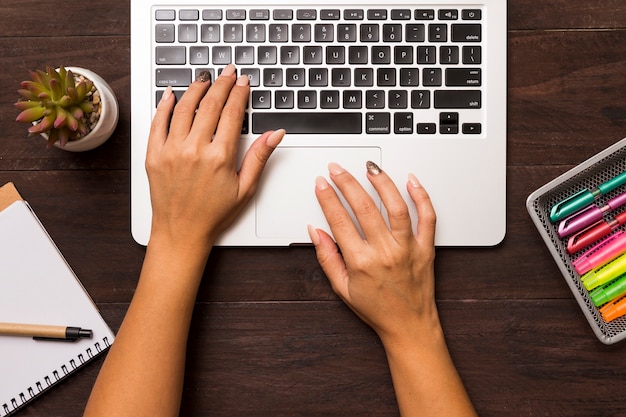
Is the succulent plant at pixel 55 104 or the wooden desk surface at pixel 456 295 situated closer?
the succulent plant at pixel 55 104

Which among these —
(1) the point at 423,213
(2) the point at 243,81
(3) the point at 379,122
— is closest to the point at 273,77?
(2) the point at 243,81

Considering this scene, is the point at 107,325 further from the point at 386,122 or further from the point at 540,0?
the point at 540,0

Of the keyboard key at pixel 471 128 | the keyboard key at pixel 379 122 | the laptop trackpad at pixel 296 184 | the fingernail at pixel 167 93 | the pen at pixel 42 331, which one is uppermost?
the fingernail at pixel 167 93

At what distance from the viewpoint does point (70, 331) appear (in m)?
0.72

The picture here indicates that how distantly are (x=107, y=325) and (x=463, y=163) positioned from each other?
49 cm

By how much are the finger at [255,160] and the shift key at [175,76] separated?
12 cm

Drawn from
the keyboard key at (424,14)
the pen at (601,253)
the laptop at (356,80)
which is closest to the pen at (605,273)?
the pen at (601,253)

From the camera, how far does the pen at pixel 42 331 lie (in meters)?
0.72

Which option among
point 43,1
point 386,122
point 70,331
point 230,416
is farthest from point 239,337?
point 43,1

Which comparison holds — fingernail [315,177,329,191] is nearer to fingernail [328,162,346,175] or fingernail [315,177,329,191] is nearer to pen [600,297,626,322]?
fingernail [328,162,346,175]

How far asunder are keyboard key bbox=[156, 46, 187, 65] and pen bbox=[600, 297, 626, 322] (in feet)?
1.96

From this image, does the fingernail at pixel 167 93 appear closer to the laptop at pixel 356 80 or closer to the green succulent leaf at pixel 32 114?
the laptop at pixel 356 80

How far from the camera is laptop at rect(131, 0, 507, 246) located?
0.69 metres

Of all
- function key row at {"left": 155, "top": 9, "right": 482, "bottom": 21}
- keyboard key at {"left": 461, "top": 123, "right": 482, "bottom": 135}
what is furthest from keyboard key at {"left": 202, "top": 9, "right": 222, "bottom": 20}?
keyboard key at {"left": 461, "top": 123, "right": 482, "bottom": 135}
